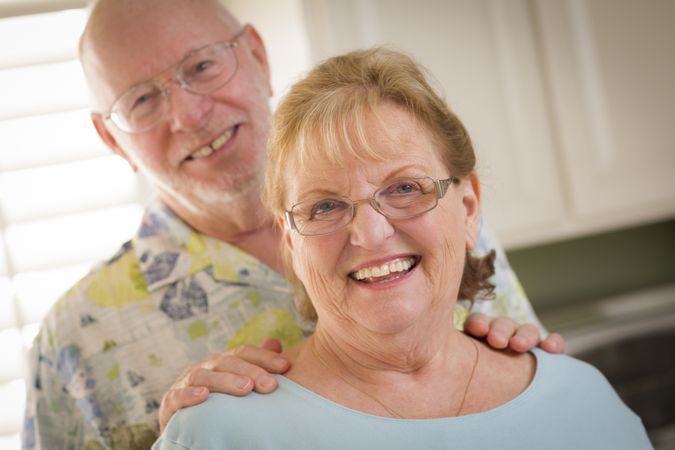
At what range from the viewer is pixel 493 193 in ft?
8.66

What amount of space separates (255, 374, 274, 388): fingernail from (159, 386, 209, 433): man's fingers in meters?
0.07

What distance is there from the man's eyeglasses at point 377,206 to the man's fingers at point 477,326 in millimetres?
300

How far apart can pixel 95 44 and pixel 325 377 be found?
805 mm

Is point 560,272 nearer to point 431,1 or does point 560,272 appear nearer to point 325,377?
point 431,1

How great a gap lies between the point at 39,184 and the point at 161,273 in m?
0.97

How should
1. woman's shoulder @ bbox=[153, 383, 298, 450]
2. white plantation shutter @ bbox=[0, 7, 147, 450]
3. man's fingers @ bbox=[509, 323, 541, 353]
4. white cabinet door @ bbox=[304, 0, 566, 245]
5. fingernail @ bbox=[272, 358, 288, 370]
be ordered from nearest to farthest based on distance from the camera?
woman's shoulder @ bbox=[153, 383, 298, 450], fingernail @ bbox=[272, 358, 288, 370], man's fingers @ bbox=[509, 323, 541, 353], white plantation shutter @ bbox=[0, 7, 147, 450], white cabinet door @ bbox=[304, 0, 566, 245]

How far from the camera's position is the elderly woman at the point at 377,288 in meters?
1.05

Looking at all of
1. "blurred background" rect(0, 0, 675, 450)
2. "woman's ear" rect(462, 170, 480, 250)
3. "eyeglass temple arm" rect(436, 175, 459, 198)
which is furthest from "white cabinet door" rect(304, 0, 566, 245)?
"eyeglass temple arm" rect(436, 175, 459, 198)

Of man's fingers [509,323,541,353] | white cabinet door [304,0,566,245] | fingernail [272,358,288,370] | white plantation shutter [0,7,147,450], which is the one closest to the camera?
fingernail [272,358,288,370]

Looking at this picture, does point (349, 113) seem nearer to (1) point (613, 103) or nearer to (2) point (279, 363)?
(2) point (279, 363)

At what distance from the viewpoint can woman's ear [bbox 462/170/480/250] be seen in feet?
3.97

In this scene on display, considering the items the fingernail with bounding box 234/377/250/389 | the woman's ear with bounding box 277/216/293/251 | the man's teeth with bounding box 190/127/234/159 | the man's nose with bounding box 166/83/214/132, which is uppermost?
the man's nose with bounding box 166/83/214/132

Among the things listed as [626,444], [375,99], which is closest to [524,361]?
[626,444]

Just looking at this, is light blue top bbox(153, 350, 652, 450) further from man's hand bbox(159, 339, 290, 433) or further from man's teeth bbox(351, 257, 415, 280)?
man's teeth bbox(351, 257, 415, 280)
